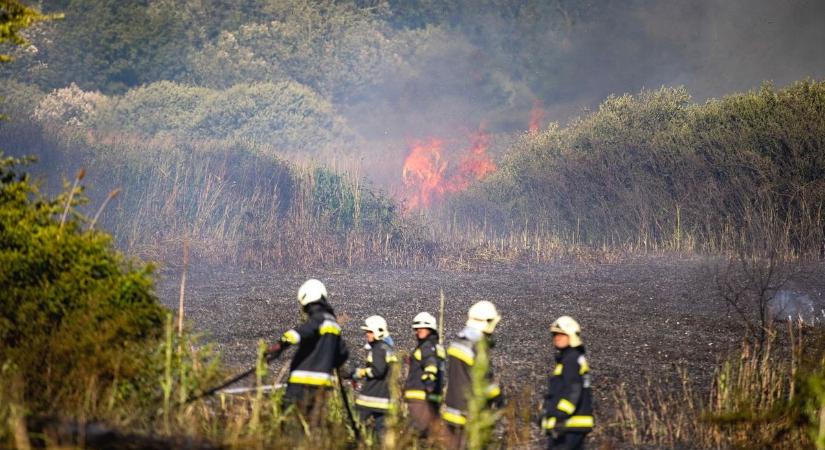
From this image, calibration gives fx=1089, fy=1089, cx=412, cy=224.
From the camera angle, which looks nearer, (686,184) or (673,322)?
(673,322)

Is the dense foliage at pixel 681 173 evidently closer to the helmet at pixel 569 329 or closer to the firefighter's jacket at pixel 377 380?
the firefighter's jacket at pixel 377 380

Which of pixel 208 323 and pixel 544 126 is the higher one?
pixel 544 126

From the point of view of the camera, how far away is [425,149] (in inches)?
2153

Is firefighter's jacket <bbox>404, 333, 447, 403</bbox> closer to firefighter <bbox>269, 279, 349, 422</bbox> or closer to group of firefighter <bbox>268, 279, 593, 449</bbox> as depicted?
group of firefighter <bbox>268, 279, 593, 449</bbox>

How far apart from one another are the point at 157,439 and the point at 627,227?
2818 cm

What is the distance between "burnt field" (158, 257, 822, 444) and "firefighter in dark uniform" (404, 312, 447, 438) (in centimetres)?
285

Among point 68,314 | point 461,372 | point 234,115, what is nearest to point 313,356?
point 461,372

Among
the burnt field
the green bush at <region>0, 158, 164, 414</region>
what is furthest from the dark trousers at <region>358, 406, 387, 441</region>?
the burnt field

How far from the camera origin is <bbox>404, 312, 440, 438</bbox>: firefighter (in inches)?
379

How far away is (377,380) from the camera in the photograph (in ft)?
32.5

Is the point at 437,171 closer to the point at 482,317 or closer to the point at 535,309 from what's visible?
A: the point at 535,309

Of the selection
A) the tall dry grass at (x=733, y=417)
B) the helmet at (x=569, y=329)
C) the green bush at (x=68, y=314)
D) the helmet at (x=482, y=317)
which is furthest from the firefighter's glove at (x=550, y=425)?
the green bush at (x=68, y=314)

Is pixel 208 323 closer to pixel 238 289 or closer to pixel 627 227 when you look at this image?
pixel 238 289

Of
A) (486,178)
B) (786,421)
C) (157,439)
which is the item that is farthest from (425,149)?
(157,439)
